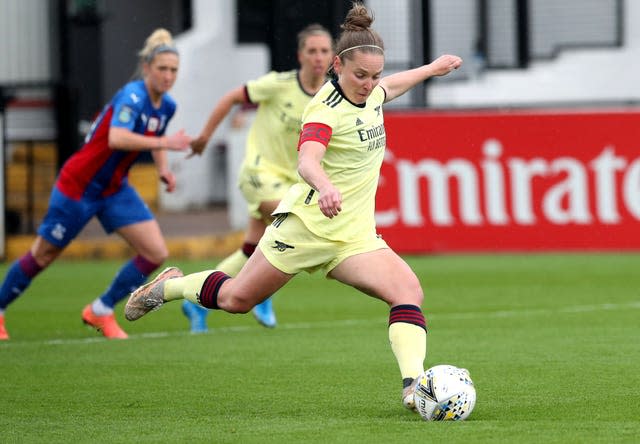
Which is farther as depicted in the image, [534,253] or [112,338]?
[534,253]

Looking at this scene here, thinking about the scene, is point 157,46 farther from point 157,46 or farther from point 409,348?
point 409,348

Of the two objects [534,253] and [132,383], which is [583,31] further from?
[132,383]

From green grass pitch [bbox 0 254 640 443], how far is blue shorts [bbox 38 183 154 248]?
2.67ft

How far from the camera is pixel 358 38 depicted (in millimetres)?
7207

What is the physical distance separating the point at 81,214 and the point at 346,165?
12.5 ft

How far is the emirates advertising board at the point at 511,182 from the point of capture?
1631 cm

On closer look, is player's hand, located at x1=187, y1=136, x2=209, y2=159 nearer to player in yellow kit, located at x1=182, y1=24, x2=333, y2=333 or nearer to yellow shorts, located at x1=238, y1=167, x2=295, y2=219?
player in yellow kit, located at x1=182, y1=24, x2=333, y2=333

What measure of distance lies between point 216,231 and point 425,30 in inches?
154

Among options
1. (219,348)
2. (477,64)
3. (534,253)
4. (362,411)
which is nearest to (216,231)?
(534,253)

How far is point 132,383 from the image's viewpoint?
843 cm

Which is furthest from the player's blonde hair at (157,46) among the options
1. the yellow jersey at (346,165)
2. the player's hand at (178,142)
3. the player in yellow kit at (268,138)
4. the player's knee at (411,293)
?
the player's knee at (411,293)

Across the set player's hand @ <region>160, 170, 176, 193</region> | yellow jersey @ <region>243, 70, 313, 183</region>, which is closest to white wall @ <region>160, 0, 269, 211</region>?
yellow jersey @ <region>243, 70, 313, 183</region>

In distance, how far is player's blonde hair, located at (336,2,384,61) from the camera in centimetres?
718

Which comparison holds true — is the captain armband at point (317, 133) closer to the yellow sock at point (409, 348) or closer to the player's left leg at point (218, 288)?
the player's left leg at point (218, 288)
